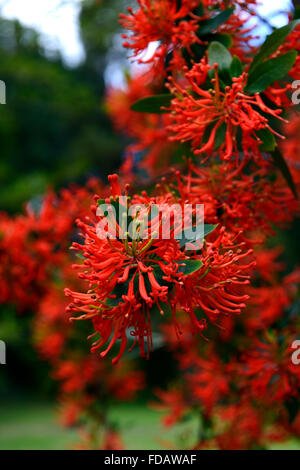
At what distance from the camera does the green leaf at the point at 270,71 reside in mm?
862

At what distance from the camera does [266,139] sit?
2.84ft

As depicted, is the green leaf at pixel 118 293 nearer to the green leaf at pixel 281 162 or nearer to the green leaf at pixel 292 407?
the green leaf at pixel 281 162

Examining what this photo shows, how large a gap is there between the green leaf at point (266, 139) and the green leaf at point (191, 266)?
0.29 metres

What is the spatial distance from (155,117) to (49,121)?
7.60m

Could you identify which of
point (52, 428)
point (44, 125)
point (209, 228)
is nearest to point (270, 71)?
point (209, 228)

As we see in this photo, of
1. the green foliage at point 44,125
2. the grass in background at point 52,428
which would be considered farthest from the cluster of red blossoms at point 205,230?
the green foliage at point 44,125

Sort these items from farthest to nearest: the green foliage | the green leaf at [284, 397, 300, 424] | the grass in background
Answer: the green foliage
the grass in background
the green leaf at [284, 397, 300, 424]

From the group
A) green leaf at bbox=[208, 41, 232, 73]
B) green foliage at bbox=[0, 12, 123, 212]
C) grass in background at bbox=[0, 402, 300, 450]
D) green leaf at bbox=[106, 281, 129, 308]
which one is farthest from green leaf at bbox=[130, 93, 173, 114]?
green foliage at bbox=[0, 12, 123, 212]

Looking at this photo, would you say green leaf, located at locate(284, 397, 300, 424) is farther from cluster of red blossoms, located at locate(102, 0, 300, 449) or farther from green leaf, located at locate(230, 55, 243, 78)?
green leaf, located at locate(230, 55, 243, 78)

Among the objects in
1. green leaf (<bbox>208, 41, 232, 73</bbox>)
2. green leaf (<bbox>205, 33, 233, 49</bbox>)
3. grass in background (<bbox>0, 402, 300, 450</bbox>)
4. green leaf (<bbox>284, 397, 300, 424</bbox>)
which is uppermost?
green leaf (<bbox>205, 33, 233, 49</bbox>)

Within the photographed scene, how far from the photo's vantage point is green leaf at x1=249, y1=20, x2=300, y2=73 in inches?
35.3

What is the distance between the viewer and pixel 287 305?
154 centimetres

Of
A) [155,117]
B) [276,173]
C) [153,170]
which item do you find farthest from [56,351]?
[276,173]

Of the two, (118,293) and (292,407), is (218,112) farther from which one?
(292,407)
